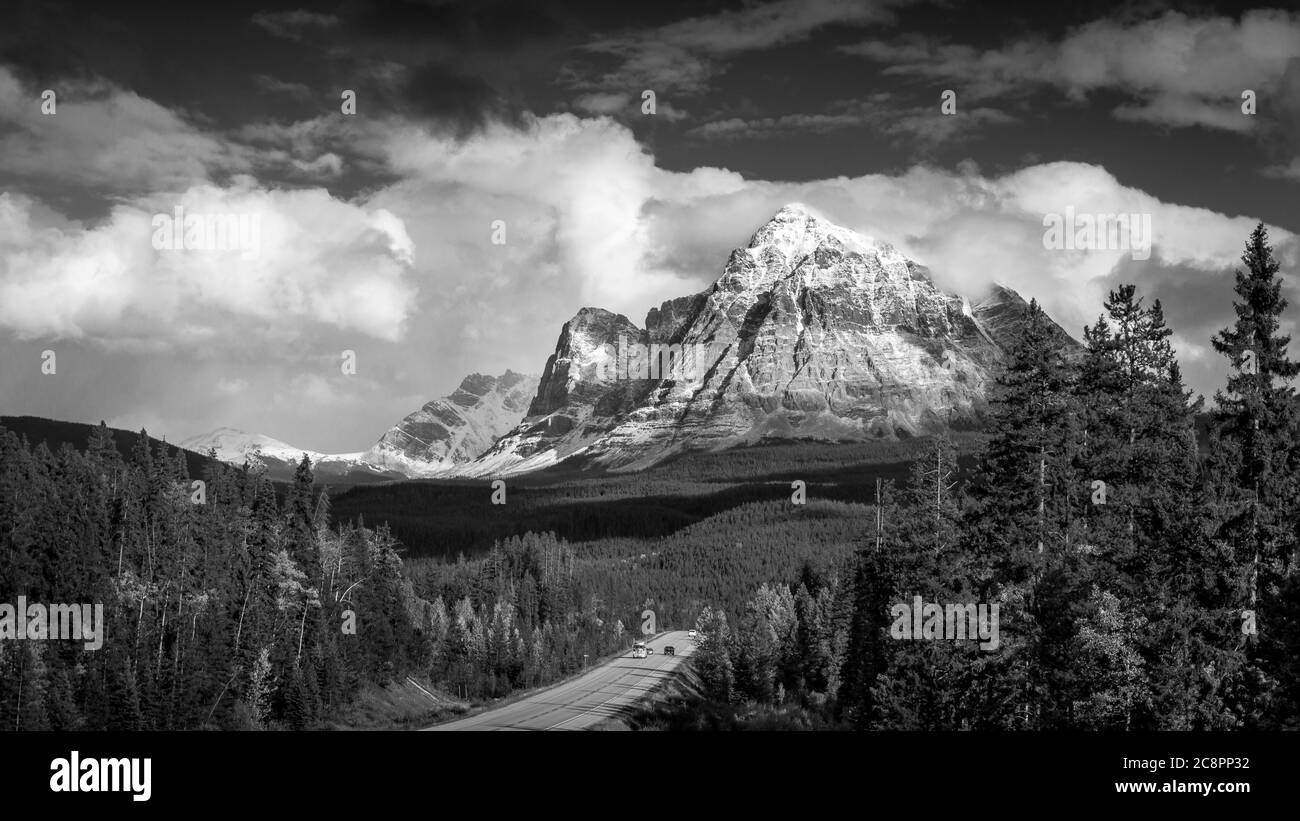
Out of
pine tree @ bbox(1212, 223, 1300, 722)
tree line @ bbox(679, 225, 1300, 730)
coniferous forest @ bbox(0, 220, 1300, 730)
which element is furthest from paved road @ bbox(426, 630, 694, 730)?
pine tree @ bbox(1212, 223, 1300, 722)

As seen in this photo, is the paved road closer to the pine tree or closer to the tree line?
the tree line

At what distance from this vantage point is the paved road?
64.1 m

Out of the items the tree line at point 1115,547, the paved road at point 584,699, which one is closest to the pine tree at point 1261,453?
the tree line at point 1115,547

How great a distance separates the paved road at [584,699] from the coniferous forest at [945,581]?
507 centimetres

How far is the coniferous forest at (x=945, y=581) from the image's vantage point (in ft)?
114

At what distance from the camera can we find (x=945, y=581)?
4459 centimetres

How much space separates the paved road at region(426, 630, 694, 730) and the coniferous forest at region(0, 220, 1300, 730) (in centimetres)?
507

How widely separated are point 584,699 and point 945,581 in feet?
158

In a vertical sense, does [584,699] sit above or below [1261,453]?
below

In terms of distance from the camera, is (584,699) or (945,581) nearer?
(945,581)

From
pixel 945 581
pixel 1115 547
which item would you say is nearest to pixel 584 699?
pixel 945 581

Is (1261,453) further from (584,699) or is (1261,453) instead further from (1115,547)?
(584,699)
